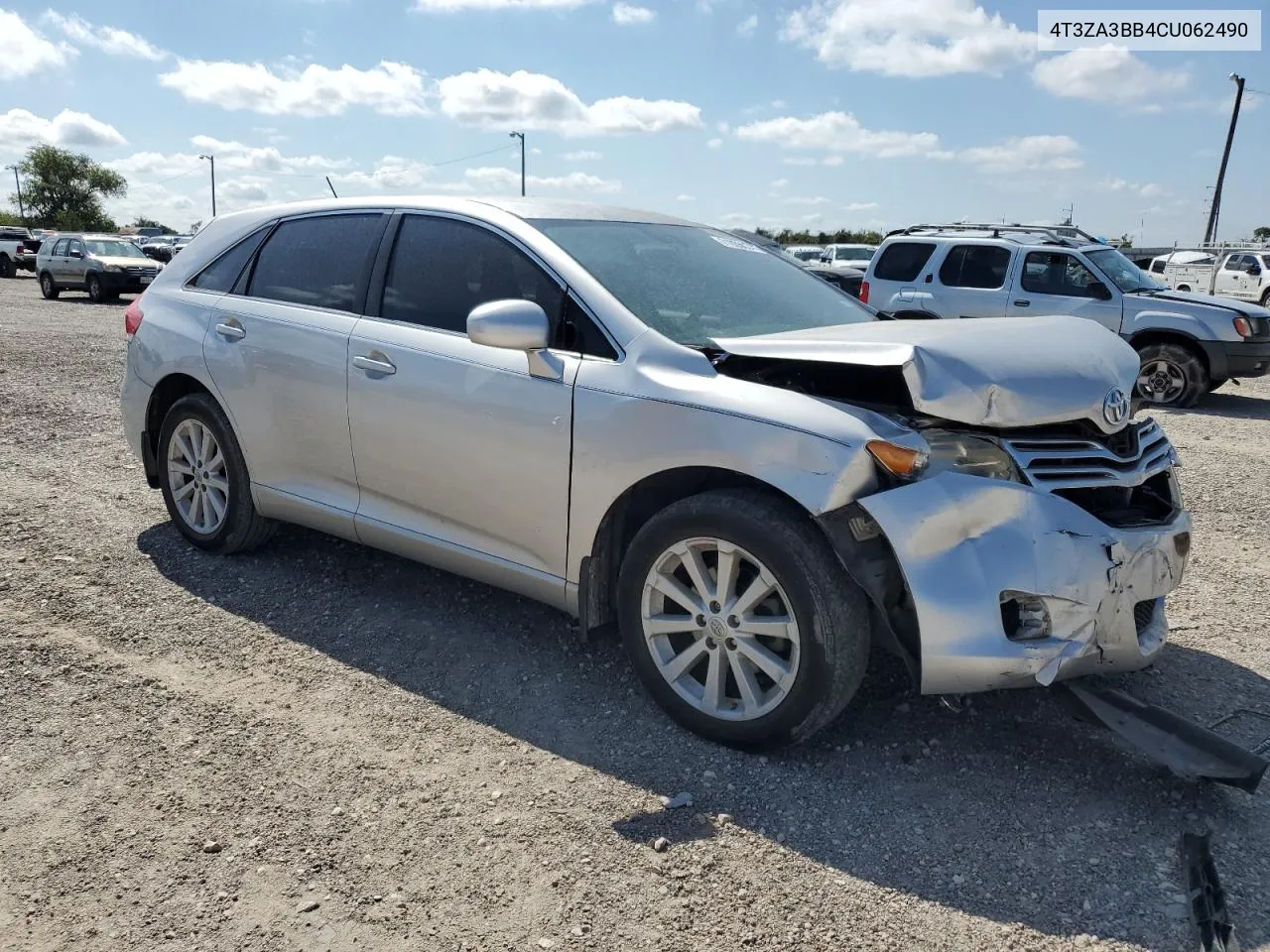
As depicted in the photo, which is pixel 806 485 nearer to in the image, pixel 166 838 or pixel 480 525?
pixel 480 525

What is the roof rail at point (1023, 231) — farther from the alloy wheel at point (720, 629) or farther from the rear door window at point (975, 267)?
the alloy wheel at point (720, 629)

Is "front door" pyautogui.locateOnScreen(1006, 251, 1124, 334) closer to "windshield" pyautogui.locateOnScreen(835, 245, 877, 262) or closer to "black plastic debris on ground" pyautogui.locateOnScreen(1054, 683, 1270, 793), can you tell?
"black plastic debris on ground" pyautogui.locateOnScreen(1054, 683, 1270, 793)

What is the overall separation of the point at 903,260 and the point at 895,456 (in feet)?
33.0

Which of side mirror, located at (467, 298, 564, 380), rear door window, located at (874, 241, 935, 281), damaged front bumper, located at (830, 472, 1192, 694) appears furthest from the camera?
rear door window, located at (874, 241, 935, 281)

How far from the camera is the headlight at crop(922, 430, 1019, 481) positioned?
298 centimetres

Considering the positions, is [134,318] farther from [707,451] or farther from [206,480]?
[707,451]

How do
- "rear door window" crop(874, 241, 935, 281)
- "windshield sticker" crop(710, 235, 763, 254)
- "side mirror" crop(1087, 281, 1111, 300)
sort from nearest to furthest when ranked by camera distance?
"windshield sticker" crop(710, 235, 763, 254)
"side mirror" crop(1087, 281, 1111, 300)
"rear door window" crop(874, 241, 935, 281)

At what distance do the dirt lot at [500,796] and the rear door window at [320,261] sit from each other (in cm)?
132

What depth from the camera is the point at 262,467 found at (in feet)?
14.7

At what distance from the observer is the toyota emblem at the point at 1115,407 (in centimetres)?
314

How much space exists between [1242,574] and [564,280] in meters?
3.79

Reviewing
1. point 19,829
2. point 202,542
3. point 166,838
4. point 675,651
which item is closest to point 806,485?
point 675,651

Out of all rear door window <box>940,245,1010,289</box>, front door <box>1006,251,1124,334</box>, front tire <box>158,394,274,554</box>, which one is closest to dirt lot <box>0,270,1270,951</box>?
front tire <box>158,394,274,554</box>

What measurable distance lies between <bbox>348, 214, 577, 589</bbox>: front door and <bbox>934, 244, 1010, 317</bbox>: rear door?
8752mm
